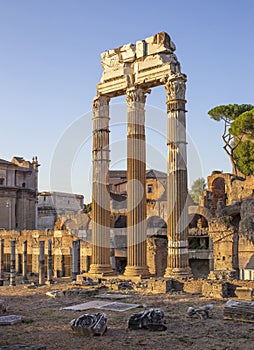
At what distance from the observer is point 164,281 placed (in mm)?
13523

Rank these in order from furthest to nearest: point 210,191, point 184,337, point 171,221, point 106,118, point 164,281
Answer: point 210,191 → point 106,118 → point 171,221 → point 164,281 → point 184,337

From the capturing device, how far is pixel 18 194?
41.9 metres

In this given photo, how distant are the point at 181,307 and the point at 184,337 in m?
3.07

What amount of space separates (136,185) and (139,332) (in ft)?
26.0

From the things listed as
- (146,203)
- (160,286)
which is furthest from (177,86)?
(160,286)

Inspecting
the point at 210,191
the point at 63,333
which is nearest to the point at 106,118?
the point at 63,333

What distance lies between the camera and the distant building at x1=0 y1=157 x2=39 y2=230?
40.7m

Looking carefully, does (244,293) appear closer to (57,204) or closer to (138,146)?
(138,146)

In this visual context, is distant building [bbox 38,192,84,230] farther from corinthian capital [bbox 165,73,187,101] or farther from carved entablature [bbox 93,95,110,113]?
corinthian capital [bbox 165,73,187,101]

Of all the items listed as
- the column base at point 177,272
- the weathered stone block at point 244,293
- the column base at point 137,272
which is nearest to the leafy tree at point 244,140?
the column base at point 137,272

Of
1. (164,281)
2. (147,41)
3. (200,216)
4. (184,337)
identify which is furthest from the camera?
(200,216)

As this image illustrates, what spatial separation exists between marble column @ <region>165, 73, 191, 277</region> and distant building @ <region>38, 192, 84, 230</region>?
1450 inches

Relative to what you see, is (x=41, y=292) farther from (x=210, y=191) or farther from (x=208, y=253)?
(x=210, y=191)

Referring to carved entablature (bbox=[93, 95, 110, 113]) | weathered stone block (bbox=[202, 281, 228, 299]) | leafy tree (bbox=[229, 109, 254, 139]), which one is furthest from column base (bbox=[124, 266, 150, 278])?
leafy tree (bbox=[229, 109, 254, 139])
